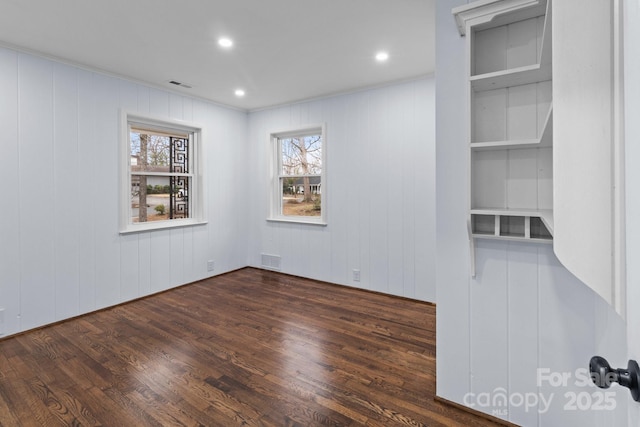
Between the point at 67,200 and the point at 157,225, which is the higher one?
the point at 67,200

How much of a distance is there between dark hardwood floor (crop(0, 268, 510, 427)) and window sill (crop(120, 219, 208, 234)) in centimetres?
84

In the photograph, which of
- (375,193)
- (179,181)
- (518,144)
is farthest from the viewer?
(179,181)

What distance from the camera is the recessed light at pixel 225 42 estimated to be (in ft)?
9.15

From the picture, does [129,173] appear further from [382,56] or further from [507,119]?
[507,119]

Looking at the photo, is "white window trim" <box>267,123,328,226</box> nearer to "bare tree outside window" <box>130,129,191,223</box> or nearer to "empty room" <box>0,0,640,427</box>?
"empty room" <box>0,0,640,427</box>

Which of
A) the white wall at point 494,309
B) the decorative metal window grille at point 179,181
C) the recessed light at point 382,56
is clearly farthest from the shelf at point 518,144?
the decorative metal window grille at point 179,181

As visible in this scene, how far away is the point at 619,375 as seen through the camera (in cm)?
58

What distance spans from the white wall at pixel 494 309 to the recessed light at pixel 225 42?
5.73 feet

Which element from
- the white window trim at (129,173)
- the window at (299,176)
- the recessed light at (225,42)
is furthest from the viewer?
the window at (299,176)

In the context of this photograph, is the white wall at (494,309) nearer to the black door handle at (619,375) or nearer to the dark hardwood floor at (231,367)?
the dark hardwood floor at (231,367)

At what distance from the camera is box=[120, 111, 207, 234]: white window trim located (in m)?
3.68

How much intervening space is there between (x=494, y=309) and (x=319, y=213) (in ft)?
10.2

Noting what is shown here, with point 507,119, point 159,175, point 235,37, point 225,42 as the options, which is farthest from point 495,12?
point 159,175

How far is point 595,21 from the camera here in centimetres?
63
